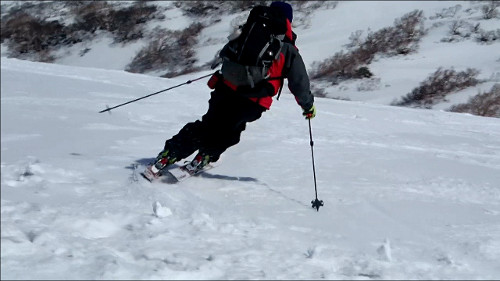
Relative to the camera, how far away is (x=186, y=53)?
19.7 metres

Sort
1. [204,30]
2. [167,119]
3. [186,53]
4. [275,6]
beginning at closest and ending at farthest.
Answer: [275,6] → [167,119] → [186,53] → [204,30]

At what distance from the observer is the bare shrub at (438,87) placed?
14.2m

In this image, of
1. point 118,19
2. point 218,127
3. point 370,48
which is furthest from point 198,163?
point 118,19

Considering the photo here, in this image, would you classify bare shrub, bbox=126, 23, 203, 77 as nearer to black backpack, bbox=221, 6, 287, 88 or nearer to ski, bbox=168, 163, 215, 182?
ski, bbox=168, 163, 215, 182

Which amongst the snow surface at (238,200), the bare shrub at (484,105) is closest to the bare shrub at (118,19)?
the bare shrub at (484,105)

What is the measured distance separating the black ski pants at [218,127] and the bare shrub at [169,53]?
1348 cm

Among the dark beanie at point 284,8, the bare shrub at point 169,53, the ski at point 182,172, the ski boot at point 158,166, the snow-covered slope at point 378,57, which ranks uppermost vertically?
the dark beanie at point 284,8

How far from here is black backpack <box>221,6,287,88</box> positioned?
4.49m

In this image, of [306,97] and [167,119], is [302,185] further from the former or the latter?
[167,119]

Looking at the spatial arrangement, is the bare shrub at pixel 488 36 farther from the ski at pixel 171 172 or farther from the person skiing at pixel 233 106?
the ski at pixel 171 172

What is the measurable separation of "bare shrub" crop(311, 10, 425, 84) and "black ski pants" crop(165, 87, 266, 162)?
1128 cm

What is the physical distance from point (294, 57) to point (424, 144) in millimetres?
3477

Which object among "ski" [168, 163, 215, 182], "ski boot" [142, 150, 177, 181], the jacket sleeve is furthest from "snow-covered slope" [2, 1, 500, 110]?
"ski boot" [142, 150, 177, 181]

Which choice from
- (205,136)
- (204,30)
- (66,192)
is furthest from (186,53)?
(66,192)
